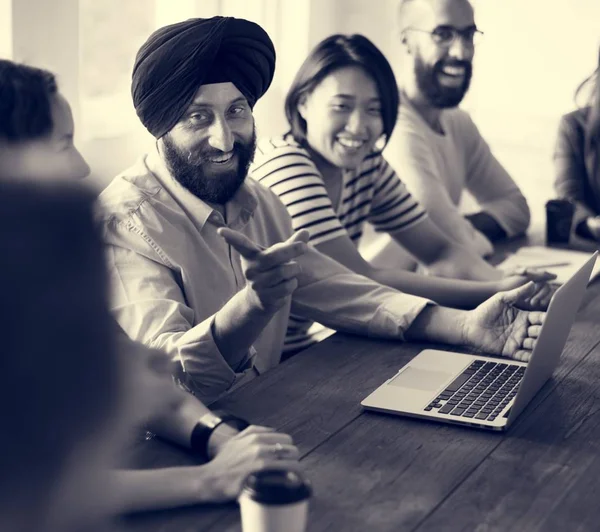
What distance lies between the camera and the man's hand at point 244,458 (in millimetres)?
1210

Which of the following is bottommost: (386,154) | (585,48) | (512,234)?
(512,234)

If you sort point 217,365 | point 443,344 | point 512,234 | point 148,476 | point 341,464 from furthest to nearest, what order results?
1. point 512,234
2. point 443,344
3. point 217,365
4. point 341,464
5. point 148,476

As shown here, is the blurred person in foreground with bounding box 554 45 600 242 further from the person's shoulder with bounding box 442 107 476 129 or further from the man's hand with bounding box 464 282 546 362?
the man's hand with bounding box 464 282 546 362

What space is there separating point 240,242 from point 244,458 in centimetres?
35

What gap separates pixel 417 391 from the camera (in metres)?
1.61

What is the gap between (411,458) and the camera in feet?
4.47

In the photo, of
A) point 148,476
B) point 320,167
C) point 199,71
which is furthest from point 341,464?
point 320,167

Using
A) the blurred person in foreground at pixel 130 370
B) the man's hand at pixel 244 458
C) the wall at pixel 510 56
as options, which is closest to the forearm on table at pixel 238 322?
the blurred person in foreground at pixel 130 370

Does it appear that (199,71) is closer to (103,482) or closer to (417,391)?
(417,391)

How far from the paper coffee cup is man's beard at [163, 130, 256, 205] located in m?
0.89

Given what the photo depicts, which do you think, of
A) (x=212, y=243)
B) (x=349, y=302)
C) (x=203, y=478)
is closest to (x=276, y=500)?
(x=203, y=478)

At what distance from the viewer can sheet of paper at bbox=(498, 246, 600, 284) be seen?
8.45ft

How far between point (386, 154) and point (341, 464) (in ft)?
5.99

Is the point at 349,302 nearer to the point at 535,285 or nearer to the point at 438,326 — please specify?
the point at 438,326
